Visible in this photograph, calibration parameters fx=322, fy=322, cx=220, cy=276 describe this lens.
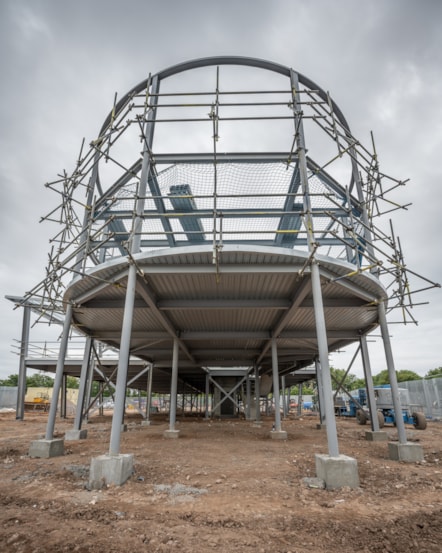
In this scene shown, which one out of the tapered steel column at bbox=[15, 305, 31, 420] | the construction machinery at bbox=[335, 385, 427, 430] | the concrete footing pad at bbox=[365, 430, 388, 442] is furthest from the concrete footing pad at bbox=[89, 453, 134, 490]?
the tapered steel column at bbox=[15, 305, 31, 420]

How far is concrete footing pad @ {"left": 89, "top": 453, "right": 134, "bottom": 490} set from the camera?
218 inches

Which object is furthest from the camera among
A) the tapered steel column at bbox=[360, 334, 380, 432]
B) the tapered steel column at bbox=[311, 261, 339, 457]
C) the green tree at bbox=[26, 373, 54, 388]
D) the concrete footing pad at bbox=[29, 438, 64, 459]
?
the green tree at bbox=[26, 373, 54, 388]

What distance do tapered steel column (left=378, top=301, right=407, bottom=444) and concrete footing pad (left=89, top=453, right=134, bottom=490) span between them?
6.56 meters

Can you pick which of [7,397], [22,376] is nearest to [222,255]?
[22,376]

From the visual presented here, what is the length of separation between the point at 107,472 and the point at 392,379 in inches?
282

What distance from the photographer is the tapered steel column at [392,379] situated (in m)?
7.98

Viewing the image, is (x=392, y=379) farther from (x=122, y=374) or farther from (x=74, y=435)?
(x=74, y=435)

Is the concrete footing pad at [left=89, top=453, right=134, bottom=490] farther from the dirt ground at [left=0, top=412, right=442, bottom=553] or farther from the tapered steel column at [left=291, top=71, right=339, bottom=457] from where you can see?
the tapered steel column at [left=291, top=71, right=339, bottom=457]

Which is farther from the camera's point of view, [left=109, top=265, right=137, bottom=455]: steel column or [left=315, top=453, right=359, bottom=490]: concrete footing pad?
[left=109, top=265, right=137, bottom=455]: steel column

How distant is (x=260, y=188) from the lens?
11984 millimetres

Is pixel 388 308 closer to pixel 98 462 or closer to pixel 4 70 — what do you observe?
pixel 98 462

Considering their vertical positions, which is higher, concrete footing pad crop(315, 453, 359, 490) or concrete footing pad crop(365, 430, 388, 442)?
concrete footing pad crop(315, 453, 359, 490)

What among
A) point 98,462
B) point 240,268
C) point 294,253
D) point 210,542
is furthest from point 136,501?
point 294,253

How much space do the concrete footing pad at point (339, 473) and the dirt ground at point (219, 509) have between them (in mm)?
149
